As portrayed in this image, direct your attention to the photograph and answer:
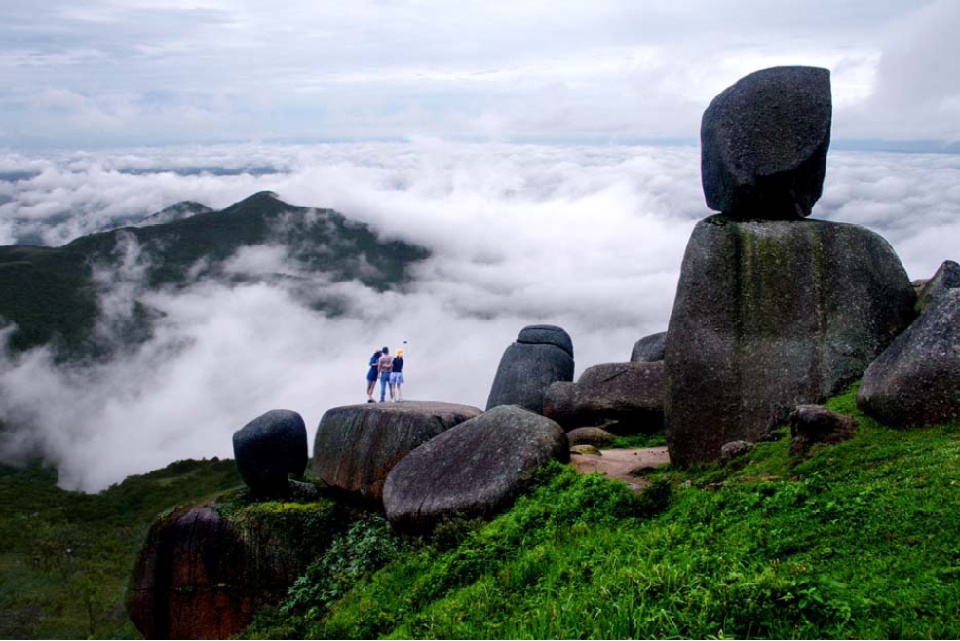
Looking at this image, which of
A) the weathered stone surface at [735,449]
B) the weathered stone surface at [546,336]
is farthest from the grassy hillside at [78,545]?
the weathered stone surface at [735,449]

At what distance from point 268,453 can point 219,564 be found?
9.67 feet

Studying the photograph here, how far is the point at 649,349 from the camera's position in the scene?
25.8 m

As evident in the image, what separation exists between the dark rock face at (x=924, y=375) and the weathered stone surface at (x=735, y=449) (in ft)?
6.65

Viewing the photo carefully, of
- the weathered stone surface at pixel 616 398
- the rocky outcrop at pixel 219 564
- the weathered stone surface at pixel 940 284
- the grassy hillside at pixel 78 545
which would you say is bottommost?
the grassy hillside at pixel 78 545

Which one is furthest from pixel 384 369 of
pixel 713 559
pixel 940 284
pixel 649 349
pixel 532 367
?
pixel 713 559

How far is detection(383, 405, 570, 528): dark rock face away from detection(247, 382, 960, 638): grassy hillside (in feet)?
1.94

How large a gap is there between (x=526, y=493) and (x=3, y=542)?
53868 millimetres

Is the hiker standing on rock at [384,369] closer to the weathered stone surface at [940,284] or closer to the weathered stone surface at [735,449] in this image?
the weathered stone surface at [735,449]

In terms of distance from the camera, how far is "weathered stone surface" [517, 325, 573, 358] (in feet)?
94.4

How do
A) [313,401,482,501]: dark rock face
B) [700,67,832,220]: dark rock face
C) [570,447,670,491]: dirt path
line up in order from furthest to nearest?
[313,401,482,501]: dark rock face < [570,447,670,491]: dirt path < [700,67,832,220]: dark rock face

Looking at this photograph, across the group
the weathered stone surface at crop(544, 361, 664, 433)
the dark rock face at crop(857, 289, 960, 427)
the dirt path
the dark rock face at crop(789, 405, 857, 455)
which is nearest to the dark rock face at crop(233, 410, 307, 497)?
the dirt path

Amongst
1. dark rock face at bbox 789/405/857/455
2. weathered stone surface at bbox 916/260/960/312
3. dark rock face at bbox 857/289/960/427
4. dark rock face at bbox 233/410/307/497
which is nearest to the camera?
dark rock face at bbox 857/289/960/427

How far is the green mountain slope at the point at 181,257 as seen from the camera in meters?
98.9

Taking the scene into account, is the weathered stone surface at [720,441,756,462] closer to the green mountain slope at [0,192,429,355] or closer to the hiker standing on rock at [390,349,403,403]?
the hiker standing on rock at [390,349,403,403]
